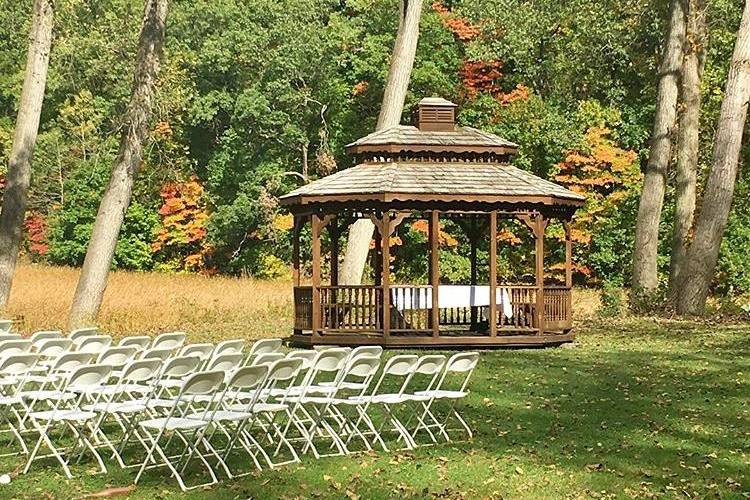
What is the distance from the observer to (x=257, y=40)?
48781 mm

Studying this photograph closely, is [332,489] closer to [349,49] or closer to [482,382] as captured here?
[482,382]

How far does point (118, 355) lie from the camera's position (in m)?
10.8

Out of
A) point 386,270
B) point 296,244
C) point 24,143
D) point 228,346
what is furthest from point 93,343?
point 24,143

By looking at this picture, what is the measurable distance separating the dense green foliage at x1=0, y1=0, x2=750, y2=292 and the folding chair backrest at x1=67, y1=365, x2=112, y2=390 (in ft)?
98.3

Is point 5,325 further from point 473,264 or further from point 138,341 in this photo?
point 473,264

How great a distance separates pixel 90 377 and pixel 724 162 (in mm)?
19654

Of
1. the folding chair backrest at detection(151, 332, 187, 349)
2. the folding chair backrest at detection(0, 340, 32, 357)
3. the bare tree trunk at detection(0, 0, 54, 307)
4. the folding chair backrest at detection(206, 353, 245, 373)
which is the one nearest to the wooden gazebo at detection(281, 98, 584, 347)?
the bare tree trunk at detection(0, 0, 54, 307)

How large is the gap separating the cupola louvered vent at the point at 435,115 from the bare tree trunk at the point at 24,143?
23.8 ft

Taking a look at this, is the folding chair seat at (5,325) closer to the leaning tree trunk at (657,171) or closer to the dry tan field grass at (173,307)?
the dry tan field grass at (173,307)

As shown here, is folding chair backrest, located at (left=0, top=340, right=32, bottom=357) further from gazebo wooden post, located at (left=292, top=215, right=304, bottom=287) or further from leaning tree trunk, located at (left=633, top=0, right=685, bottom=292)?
leaning tree trunk, located at (left=633, top=0, right=685, bottom=292)

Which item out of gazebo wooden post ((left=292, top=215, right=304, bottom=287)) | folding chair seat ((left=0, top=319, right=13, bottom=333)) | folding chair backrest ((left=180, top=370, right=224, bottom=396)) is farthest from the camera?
gazebo wooden post ((left=292, top=215, right=304, bottom=287))

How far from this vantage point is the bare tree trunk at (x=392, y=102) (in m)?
27.5

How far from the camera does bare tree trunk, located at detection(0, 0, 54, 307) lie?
915 inches

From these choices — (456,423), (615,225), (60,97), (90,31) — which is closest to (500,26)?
(615,225)
